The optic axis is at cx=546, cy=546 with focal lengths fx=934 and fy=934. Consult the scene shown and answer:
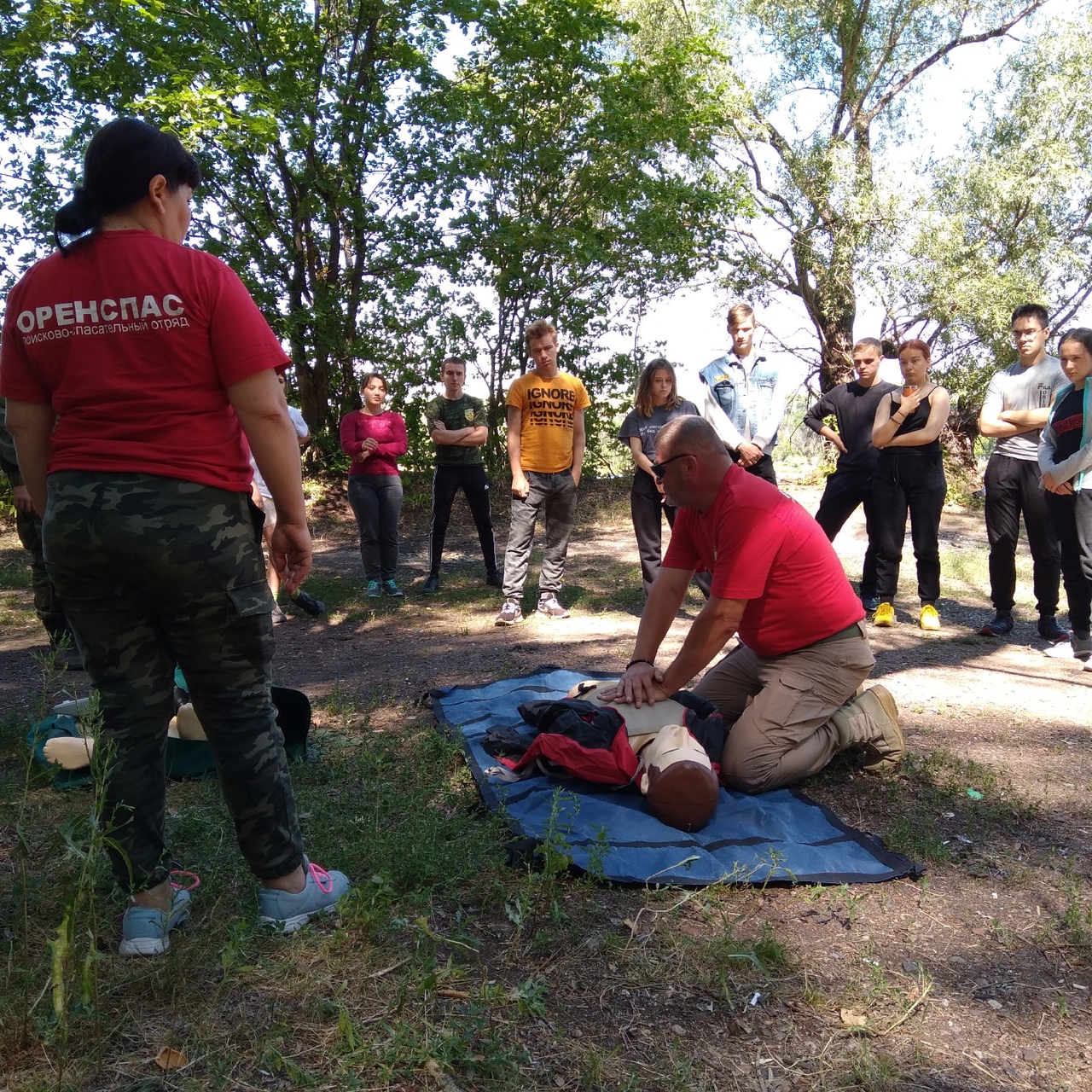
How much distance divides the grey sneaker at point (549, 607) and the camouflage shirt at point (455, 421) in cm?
165

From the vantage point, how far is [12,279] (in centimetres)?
1192

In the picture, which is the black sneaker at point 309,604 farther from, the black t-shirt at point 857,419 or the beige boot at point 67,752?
the black t-shirt at point 857,419

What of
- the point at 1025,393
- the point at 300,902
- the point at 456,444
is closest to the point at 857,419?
the point at 1025,393

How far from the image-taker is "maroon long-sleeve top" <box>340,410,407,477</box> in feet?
27.6

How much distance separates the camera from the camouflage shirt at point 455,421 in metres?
8.65

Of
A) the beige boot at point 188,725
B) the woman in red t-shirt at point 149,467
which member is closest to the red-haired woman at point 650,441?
the beige boot at point 188,725

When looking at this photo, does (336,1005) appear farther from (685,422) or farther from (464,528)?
(464,528)

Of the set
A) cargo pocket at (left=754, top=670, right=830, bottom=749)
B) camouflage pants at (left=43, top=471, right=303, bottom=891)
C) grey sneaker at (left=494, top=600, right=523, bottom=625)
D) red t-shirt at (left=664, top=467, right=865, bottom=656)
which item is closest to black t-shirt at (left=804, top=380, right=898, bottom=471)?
grey sneaker at (left=494, top=600, right=523, bottom=625)

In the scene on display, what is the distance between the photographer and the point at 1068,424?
597 centimetres

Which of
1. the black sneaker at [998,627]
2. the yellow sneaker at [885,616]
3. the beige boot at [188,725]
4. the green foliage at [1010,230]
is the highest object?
the green foliage at [1010,230]

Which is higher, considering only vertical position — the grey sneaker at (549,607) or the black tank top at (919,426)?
the black tank top at (919,426)

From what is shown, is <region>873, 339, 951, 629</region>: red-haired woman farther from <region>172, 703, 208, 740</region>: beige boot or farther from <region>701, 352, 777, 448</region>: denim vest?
<region>172, 703, 208, 740</region>: beige boot

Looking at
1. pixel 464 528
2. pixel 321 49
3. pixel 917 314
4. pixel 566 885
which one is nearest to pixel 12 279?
pixel 321 49

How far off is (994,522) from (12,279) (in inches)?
462
